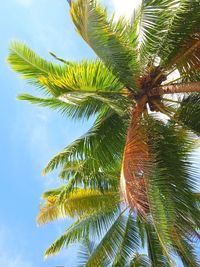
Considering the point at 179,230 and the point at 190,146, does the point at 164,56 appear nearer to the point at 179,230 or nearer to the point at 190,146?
the point at 190,146

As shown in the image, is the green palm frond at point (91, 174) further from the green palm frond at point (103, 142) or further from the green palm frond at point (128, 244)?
the green palm frond at point (128, 244)

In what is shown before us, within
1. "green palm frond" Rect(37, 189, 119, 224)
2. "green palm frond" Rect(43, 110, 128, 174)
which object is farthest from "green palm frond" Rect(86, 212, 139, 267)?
"green palm frond" Rect(43, 110, 128, 174)

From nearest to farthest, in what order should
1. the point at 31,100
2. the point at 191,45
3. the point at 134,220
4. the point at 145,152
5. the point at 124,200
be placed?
1. the point at 124,200
2. the point at 145,152
3. the point at 191,45
4. the point at 31,100
5. the point at 134,220

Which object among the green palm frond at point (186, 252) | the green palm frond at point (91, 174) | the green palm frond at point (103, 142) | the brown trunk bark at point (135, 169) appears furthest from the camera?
the green palm frond at point (186, 252)

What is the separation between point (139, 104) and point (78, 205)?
4.07 metres

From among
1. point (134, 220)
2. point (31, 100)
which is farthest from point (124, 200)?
point (134, 220)

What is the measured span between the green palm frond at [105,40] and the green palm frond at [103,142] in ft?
4.04

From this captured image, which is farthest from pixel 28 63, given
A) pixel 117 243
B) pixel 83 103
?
pixel 117 243

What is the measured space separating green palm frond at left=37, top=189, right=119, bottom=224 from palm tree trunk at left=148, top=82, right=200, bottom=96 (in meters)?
3.93

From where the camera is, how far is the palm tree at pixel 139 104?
9.30 metres

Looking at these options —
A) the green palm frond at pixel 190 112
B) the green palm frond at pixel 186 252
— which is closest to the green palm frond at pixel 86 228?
the green palm frond at pixel 186 252

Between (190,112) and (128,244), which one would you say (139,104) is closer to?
(190,112)

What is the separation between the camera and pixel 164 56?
10.7 m

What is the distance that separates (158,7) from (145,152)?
9.64 feet
